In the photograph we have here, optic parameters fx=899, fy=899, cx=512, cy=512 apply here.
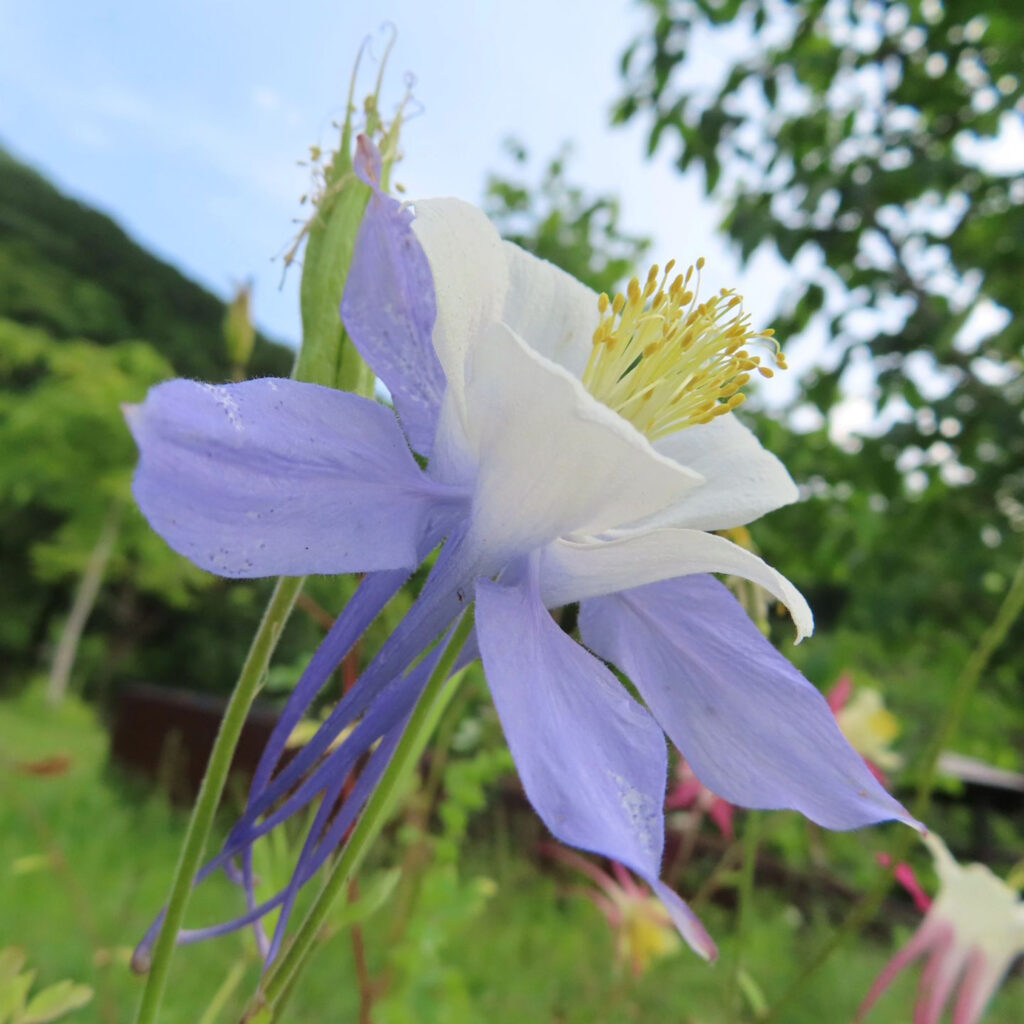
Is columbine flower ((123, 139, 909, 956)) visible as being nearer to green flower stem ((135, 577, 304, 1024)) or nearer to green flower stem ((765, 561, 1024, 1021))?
green flower stem ((135, 577, 304, 1024))

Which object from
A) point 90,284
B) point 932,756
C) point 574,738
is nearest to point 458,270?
point 574,738

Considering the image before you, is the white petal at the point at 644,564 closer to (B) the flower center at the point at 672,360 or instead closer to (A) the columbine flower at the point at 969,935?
(B) the flower center at the point at 672,360

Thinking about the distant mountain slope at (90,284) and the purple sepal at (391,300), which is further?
the distant mountain slope at (90,284)

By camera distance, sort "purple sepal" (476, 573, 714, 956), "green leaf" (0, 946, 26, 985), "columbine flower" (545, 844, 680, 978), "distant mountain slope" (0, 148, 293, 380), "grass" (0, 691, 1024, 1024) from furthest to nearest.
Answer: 1. "distant mountain slope" (0, 148, 293, 380)
2. "grass" (0, 691, 1024, 1024)
3. "columbine flower" (545, 844, 680, 978)
4. "green leaf" (0, 946, 26, 985)
5. "purple sepal" (476, 573, 714, 956)

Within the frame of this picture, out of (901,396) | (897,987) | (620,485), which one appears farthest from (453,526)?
(897,987)

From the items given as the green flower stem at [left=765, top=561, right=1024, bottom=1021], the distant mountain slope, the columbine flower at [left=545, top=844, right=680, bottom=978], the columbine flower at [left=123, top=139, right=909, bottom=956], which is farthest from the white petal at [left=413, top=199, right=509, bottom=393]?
the distant mountain slope

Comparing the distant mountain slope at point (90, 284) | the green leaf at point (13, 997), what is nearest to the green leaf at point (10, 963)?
the green leaf at point (13, 997)

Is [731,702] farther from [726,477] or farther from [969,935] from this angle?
[969,935]
